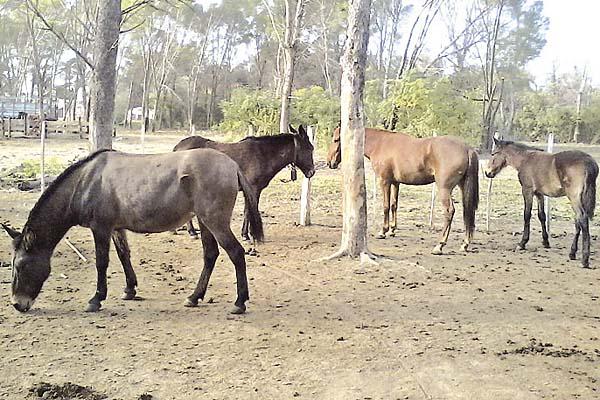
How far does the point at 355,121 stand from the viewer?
297 inches

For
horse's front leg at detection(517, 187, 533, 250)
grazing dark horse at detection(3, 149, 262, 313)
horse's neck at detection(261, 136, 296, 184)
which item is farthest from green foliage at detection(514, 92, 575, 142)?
grazing dark horse at detection(3, 149, 262, 313)

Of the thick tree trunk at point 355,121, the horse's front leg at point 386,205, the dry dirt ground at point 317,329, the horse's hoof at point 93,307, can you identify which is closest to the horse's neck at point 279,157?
the dry dirt ground at point 317,329

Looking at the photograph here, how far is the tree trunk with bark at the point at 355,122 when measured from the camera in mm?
7504

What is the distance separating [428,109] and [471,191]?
818 cm

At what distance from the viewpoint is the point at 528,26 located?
37.7m

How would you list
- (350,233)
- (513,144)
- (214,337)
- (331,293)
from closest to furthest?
(214,337)
(331,293)
(350,233)
(513,144)

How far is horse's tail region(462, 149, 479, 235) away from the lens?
8570 millimetres

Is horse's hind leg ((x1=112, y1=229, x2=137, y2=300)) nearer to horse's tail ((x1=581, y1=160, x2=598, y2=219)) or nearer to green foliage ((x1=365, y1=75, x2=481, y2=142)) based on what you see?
Result: horse's tail ((x1=581, y1=160, x2=598, y2=219))

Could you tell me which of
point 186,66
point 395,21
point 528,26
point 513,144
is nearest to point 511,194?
point 513,144

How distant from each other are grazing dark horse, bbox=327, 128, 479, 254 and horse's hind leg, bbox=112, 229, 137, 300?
4.35m

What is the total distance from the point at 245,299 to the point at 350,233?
8.30 feet

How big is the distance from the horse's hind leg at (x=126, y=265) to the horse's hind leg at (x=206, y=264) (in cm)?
59

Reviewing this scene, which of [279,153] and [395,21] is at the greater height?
[395,21]

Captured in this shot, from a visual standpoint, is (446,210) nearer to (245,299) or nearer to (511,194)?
(245,299)
